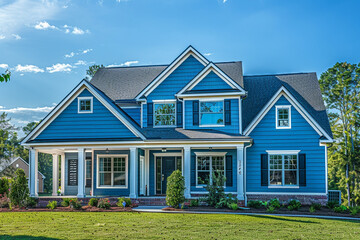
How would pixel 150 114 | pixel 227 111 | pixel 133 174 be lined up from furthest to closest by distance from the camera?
pixel 150 114 → pixel 227 111 → pixel 133 174

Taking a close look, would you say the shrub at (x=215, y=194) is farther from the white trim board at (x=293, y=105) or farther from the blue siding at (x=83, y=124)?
the blue siding at (x=83, y=124)

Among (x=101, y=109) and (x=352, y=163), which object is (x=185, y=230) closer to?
(x=101, y=109)

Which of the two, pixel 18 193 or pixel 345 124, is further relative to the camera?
pixel 345 124

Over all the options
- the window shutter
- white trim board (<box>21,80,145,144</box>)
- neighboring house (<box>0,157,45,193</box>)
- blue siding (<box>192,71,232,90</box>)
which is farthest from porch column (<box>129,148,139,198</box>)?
neighboring house (<box>0,157,45,193</box>)

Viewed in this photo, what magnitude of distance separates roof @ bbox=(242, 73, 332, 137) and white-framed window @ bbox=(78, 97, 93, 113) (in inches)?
329

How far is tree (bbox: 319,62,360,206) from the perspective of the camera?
32562mm

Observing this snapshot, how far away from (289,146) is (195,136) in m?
5.15

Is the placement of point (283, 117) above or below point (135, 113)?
below

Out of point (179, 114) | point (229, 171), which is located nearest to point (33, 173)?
point (179, 114)

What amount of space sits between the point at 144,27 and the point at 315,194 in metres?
12.1

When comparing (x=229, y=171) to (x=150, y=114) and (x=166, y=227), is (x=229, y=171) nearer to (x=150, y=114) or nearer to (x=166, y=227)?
(x=150, y=114)

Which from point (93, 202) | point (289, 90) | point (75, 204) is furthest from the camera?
point (289, 90)

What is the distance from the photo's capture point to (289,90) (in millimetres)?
24500

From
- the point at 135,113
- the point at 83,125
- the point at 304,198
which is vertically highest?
the point at 135,113
